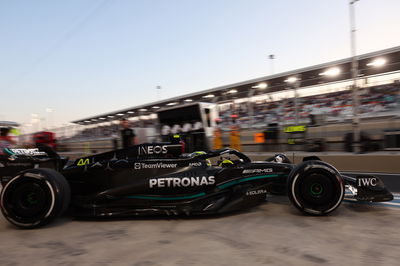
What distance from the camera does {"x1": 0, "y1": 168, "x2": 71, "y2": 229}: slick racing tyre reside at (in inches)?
113

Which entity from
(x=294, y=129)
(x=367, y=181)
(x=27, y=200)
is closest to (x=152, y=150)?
(x=27, y=200)

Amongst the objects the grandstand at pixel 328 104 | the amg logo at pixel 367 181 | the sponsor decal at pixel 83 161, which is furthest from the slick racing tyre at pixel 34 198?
the grandstand at pixel 328 104

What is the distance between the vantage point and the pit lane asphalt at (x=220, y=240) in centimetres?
205

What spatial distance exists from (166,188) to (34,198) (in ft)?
4.75

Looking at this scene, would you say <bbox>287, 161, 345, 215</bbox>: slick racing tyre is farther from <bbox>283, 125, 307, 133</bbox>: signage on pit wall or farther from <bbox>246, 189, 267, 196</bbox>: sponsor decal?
<bbox>283, 125, 307, 133</bbox>: signage on pit wall


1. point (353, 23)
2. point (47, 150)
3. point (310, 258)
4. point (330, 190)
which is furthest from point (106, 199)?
point (353, 23)

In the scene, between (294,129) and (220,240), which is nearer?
(220,240)

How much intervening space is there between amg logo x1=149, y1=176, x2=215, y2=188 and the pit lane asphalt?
15.7 inches

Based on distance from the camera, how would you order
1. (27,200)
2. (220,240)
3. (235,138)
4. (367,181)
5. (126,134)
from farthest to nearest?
(235,138) < (126,134) < (367,181) < (27,200) < (220,240)

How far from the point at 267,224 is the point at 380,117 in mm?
6686

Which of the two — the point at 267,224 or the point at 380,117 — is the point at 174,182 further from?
the point at 380,117

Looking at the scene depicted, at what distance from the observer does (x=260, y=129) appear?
32.0 ft

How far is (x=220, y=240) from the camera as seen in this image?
2.41 metres

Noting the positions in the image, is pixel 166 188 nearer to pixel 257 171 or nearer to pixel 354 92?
pixel 257 171
